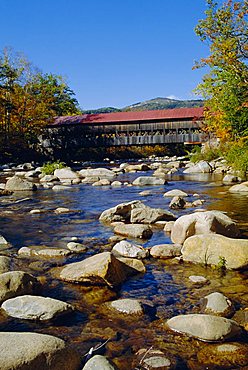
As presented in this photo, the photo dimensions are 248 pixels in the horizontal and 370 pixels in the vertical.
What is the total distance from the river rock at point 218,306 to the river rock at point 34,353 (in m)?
1.62

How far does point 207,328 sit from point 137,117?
3659cm

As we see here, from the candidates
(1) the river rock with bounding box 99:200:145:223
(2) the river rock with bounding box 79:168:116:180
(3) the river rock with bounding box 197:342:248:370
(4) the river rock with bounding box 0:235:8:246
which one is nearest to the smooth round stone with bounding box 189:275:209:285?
(3) the river rock with bounding box 197:342:248:370

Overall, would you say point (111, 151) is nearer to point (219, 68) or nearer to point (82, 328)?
point (219, 68)

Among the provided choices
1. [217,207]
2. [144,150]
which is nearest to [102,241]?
[217,207]

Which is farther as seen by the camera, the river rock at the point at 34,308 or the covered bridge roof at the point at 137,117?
the covered bridge roof at the point at 137,117

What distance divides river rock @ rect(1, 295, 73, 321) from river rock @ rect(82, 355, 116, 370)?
3.63 ft

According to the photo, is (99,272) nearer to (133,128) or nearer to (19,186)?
(19,186)

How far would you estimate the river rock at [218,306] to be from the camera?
4.10 meters

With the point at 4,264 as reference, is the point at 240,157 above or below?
above

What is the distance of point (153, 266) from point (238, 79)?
50.3 ft

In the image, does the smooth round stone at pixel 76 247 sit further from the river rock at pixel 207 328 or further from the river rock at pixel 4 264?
the river rock at pixel 207 328

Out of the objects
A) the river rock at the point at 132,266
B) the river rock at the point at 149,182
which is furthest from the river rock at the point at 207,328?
the river rock at the point at 149,182

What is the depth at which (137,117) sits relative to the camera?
39281 millimetres

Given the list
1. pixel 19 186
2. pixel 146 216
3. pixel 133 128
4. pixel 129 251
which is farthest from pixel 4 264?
pixel 133 128
